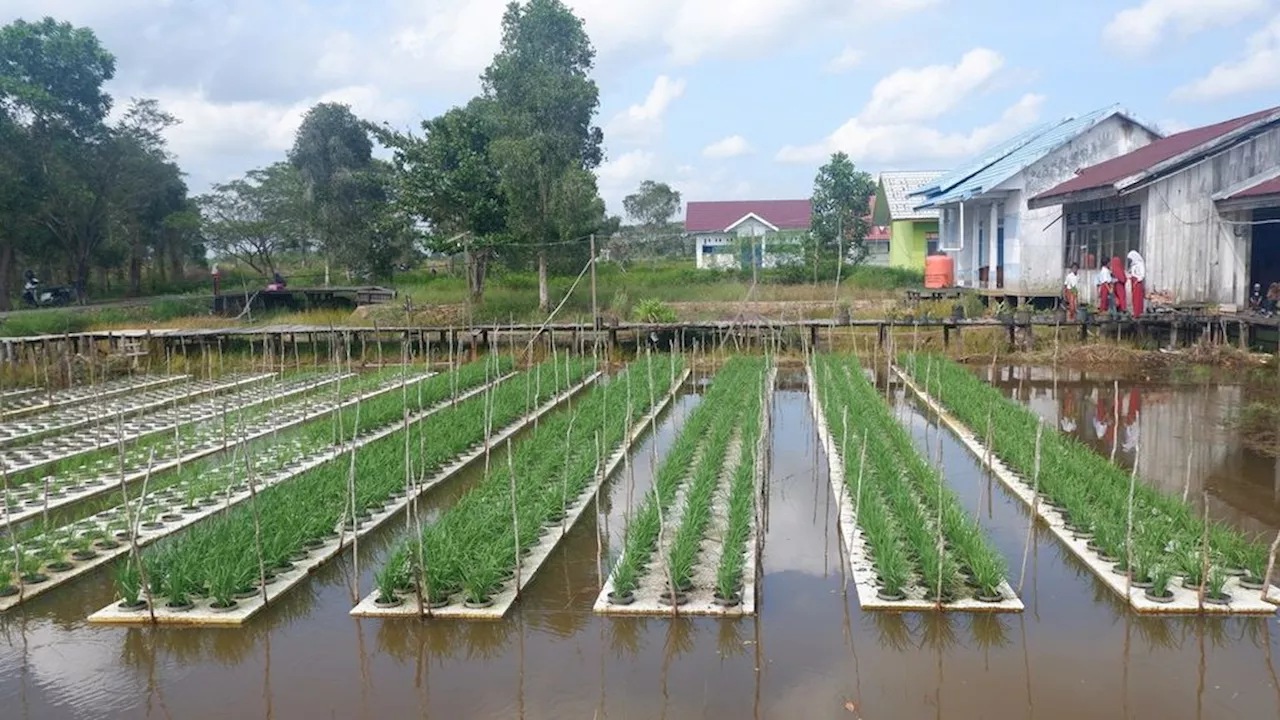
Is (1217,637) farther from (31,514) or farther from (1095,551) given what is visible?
(31,514)

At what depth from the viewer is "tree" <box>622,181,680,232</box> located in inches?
1783

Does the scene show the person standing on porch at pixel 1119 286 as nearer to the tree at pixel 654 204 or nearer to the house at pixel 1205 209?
the house at pixel 1205 209

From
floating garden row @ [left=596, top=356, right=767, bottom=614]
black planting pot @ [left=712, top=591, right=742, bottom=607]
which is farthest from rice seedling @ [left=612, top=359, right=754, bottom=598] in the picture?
black planting pot @ [left=712, top=591, right=742, bottom=607]

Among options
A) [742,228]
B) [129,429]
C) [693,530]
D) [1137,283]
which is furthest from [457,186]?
[742,228]

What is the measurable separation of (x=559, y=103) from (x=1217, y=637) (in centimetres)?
2081

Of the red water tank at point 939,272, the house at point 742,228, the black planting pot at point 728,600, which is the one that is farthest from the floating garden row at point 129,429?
the house at point 742,228

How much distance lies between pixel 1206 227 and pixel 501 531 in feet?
51.1

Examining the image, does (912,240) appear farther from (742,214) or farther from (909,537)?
(909,537)

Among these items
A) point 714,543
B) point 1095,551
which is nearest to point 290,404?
point 714,543

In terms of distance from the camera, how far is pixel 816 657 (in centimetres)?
554

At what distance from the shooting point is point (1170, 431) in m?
11.4

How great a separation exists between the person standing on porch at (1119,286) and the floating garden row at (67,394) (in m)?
17.6

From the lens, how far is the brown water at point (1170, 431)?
8462 millimetres

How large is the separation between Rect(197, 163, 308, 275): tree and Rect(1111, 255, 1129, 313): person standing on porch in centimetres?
2840
